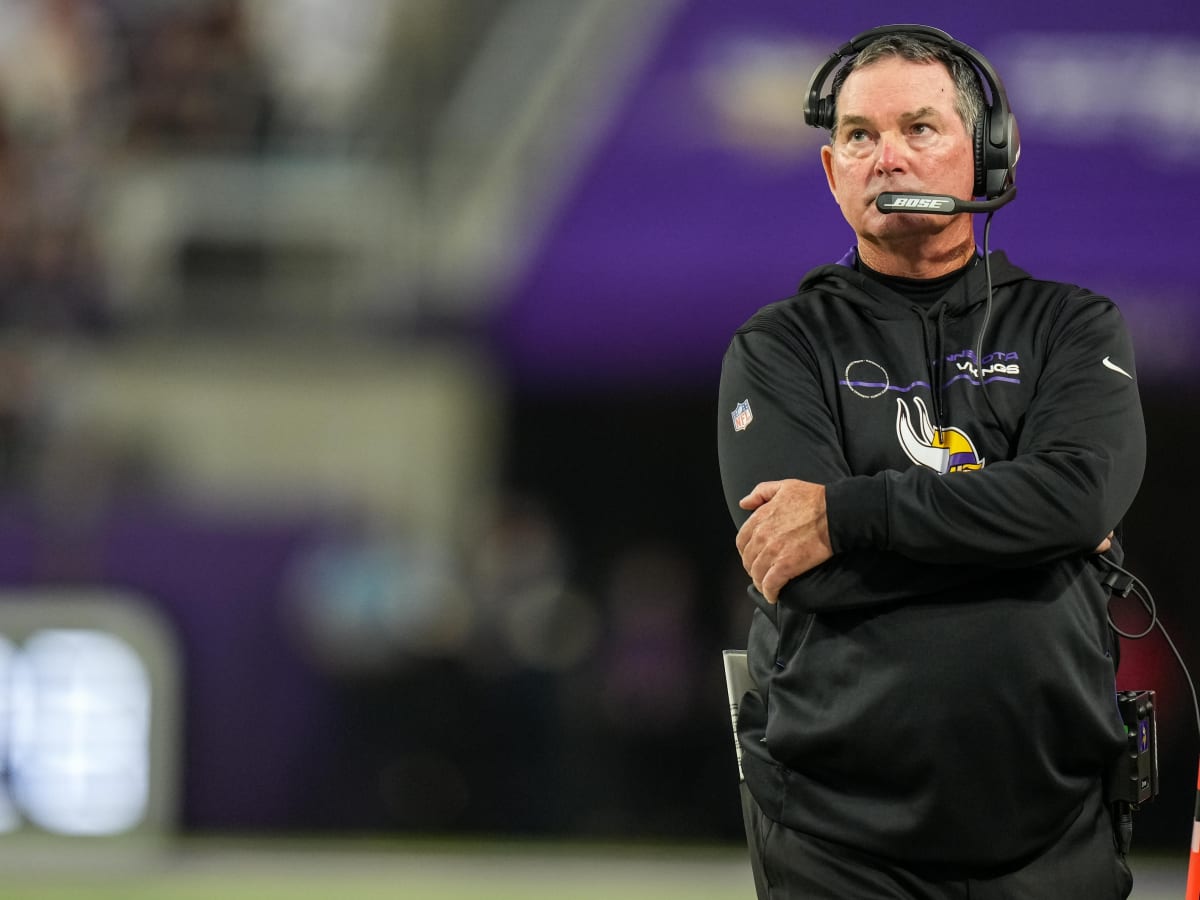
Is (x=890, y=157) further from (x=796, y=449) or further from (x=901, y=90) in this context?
(x=796, y=449)

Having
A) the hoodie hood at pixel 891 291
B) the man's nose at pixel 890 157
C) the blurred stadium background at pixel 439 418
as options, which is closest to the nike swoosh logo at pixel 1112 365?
the hoodie hood at pixel 891 291

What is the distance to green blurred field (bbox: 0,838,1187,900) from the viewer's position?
642cm

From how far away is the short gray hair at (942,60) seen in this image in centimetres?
250

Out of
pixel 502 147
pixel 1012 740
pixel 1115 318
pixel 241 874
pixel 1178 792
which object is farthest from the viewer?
pixel 502 147

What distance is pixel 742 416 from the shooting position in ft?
8.26

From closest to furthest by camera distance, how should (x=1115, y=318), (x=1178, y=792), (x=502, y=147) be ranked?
(x=1115, y=318) → (x=1178, y=792) → (x=502, y=147)

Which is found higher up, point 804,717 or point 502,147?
point 502,147

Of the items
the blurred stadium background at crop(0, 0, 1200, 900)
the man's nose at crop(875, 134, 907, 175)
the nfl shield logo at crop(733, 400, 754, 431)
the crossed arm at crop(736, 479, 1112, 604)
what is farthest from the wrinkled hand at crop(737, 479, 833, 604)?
the blurred stadium background at crop(0, 0, 1200, 900)

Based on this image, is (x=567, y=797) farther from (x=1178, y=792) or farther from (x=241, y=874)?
(x=1178, y=792)

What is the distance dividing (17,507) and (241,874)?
1.90 metres

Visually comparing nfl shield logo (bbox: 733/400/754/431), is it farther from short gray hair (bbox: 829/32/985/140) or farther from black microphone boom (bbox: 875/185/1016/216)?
short gray hair (bbox: 829/32/985/140)

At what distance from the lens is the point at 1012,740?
89.4 inches

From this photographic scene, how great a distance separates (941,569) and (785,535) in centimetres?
21

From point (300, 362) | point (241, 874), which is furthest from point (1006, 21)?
point (241, 874)
